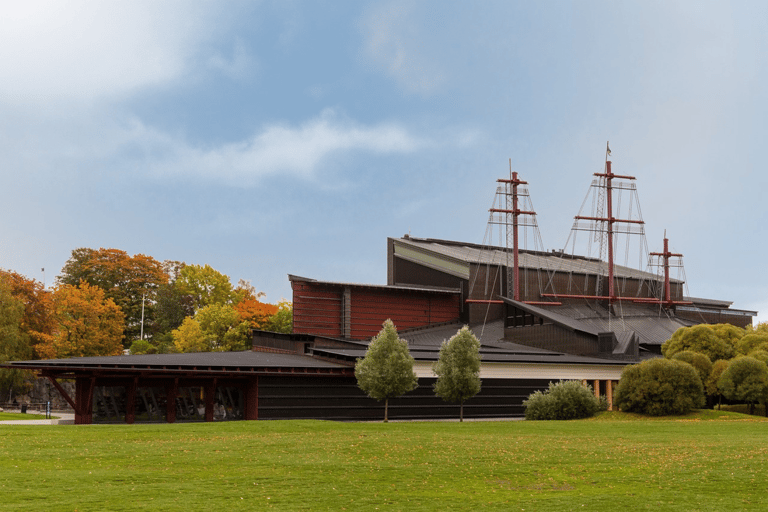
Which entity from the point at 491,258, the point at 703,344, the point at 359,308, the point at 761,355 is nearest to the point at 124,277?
the point at 359,308

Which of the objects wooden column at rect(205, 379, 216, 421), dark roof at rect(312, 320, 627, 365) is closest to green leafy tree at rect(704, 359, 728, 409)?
dark roof at rect(312, 320, 627, 365)

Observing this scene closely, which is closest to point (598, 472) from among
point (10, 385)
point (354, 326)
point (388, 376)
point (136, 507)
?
point (136, 507)

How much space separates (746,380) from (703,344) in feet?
19.5

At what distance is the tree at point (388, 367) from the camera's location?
38094 millimetres

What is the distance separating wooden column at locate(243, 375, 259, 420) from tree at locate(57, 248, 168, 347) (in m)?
48.0

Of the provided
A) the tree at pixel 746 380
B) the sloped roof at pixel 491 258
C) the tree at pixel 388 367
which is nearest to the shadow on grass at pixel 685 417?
the tree at pixel 746 380

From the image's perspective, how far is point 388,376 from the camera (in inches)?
1495

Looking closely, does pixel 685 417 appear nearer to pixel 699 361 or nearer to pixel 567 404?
pixel 567 404

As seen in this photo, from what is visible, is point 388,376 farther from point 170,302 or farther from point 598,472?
point 170,302

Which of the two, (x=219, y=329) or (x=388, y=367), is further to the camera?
(x=219, y=329)

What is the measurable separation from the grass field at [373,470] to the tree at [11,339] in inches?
1412

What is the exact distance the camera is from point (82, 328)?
211 ft

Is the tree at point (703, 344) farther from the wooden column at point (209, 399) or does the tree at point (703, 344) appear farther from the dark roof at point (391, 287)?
the wooden column at point (209, 399)

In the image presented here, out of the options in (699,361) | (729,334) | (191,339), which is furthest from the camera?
(191,339)
